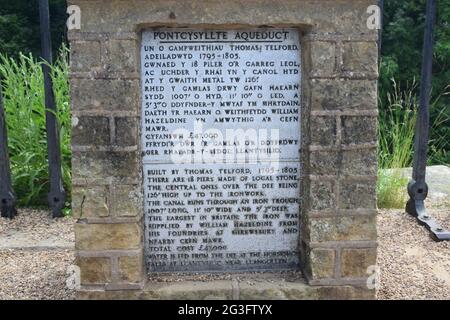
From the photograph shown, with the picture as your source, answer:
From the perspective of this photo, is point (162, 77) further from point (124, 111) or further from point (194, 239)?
point (194, 239)

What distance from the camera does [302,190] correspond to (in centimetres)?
262

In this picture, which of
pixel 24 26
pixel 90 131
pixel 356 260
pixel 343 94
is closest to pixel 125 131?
pixel 90 131

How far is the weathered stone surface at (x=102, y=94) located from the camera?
2.39 metres

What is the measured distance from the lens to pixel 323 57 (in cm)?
243

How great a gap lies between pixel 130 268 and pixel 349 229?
100 cm

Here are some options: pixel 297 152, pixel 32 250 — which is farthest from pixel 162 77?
pixel 32 250

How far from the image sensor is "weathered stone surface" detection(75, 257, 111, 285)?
249cm

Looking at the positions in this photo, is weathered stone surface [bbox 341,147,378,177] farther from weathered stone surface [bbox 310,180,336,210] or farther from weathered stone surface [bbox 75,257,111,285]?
weathered stone surface [bbox 75,257,111,285]

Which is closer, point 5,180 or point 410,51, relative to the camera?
point 5,180

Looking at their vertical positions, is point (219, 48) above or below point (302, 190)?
above

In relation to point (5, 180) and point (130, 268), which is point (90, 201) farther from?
point (5, 180)

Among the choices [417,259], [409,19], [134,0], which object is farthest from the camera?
[409,19]

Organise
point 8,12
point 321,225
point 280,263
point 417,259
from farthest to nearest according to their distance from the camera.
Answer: point 8,12 < point 417,259 < point 280,263 < point 321,225
